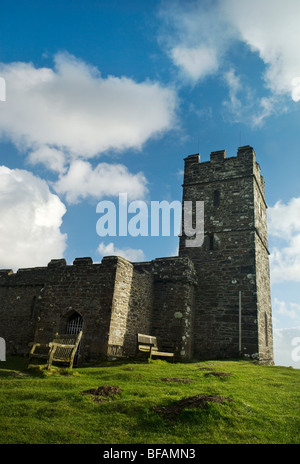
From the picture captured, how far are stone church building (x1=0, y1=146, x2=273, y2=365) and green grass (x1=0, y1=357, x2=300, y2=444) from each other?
5.20 meters

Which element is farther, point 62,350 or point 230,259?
point 230,259

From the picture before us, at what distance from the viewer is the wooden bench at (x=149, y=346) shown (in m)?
15.6

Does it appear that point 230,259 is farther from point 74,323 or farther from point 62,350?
point 62,350

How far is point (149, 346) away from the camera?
15961 mm

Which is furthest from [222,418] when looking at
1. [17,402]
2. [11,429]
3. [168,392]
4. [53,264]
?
[53,264]

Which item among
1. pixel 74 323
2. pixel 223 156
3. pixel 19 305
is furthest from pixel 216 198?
pixel 19 305

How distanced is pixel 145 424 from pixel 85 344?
29.8 feet

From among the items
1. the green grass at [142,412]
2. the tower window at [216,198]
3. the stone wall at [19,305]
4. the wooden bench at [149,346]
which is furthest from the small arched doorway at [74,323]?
the tower window at [216,198]

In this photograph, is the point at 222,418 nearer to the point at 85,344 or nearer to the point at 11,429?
the point at 11,429

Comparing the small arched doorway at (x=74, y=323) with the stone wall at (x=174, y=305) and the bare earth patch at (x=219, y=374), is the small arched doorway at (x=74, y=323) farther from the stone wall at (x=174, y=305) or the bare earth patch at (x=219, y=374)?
the bare earth patch at (x=219, y=374)

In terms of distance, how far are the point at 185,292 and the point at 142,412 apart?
11.2 meters

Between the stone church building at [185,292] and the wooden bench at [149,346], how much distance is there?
0.78 m

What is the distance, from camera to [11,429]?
260 inches

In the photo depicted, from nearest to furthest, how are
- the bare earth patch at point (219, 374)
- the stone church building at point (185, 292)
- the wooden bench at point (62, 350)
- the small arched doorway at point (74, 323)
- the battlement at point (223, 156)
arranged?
the bare earth patch at point (219, 374), the wooden bench at point (62, 350), the stone church building at point (185, 292), the small arched doorway at point (74, 323), the battlement at point (223, 156)
